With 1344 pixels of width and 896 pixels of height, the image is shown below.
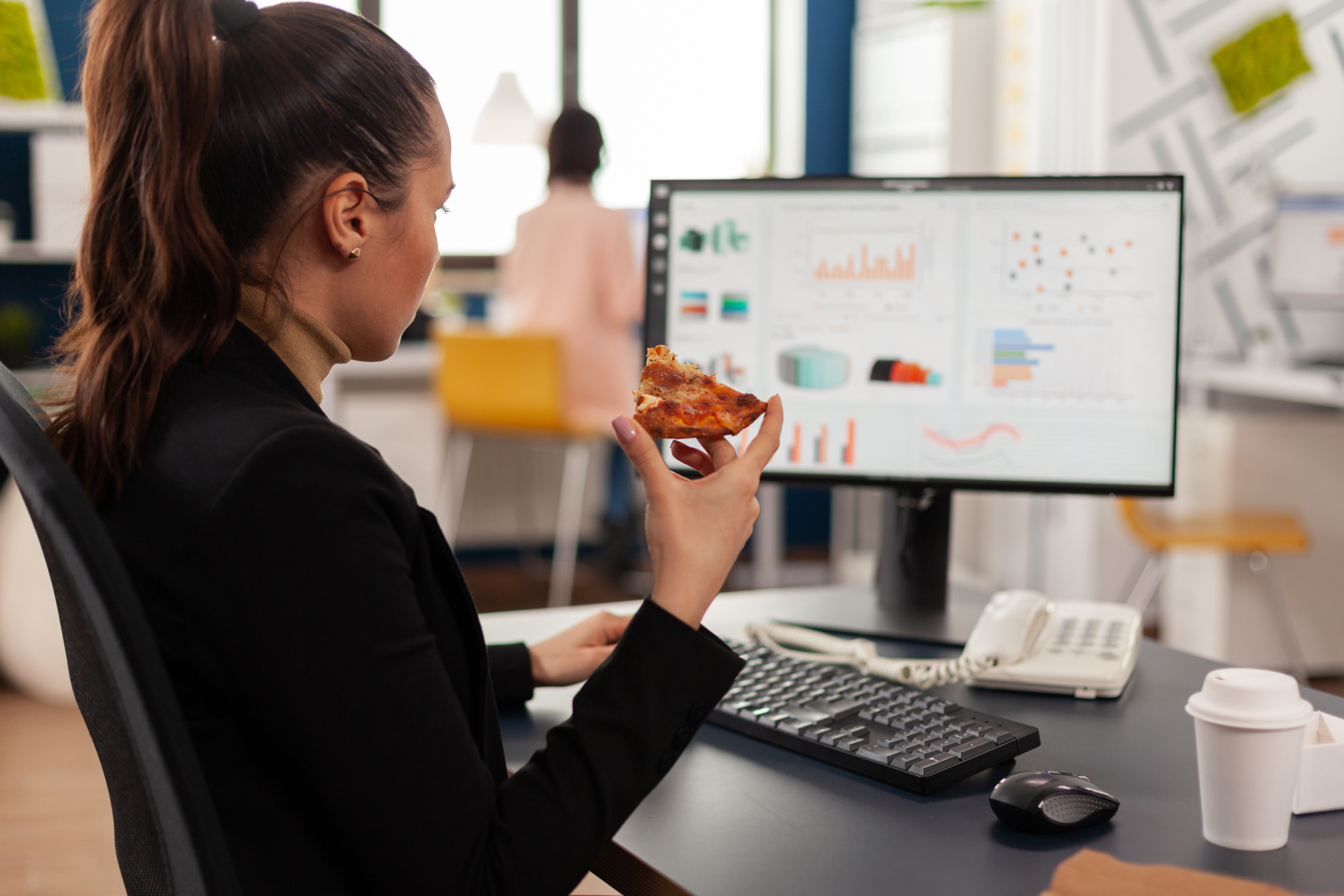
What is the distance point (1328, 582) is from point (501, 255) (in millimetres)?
3149

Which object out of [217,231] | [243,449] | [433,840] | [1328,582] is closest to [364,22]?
[217,231]

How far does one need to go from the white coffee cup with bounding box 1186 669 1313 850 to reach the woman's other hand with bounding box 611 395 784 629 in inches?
11.4

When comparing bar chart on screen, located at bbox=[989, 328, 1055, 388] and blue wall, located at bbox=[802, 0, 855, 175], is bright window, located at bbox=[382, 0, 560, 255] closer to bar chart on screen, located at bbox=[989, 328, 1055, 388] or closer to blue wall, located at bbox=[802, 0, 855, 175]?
blue wall, located at bbox=[802, 0, 855, 175]

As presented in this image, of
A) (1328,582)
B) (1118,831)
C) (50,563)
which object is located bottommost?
(1328,582)

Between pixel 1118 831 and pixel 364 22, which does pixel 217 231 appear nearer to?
pixel 364 22

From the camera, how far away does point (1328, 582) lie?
10.8 feet

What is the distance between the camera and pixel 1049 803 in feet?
2.49

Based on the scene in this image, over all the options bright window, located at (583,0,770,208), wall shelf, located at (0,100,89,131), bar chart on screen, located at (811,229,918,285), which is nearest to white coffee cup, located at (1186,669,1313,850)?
bar chart on screen, located at (811,229,918,285)

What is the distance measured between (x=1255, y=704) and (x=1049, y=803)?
135 mm

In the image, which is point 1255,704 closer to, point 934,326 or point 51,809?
point 934,326

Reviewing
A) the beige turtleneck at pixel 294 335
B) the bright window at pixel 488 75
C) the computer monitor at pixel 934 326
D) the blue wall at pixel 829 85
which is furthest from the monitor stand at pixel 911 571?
the blue wall at pixel 829 85

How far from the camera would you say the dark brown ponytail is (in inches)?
26.4

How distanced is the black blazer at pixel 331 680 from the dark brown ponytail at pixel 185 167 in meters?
0.03

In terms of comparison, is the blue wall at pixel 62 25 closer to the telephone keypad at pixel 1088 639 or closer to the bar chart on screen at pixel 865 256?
the bar chart on screen at pixel 865 256
